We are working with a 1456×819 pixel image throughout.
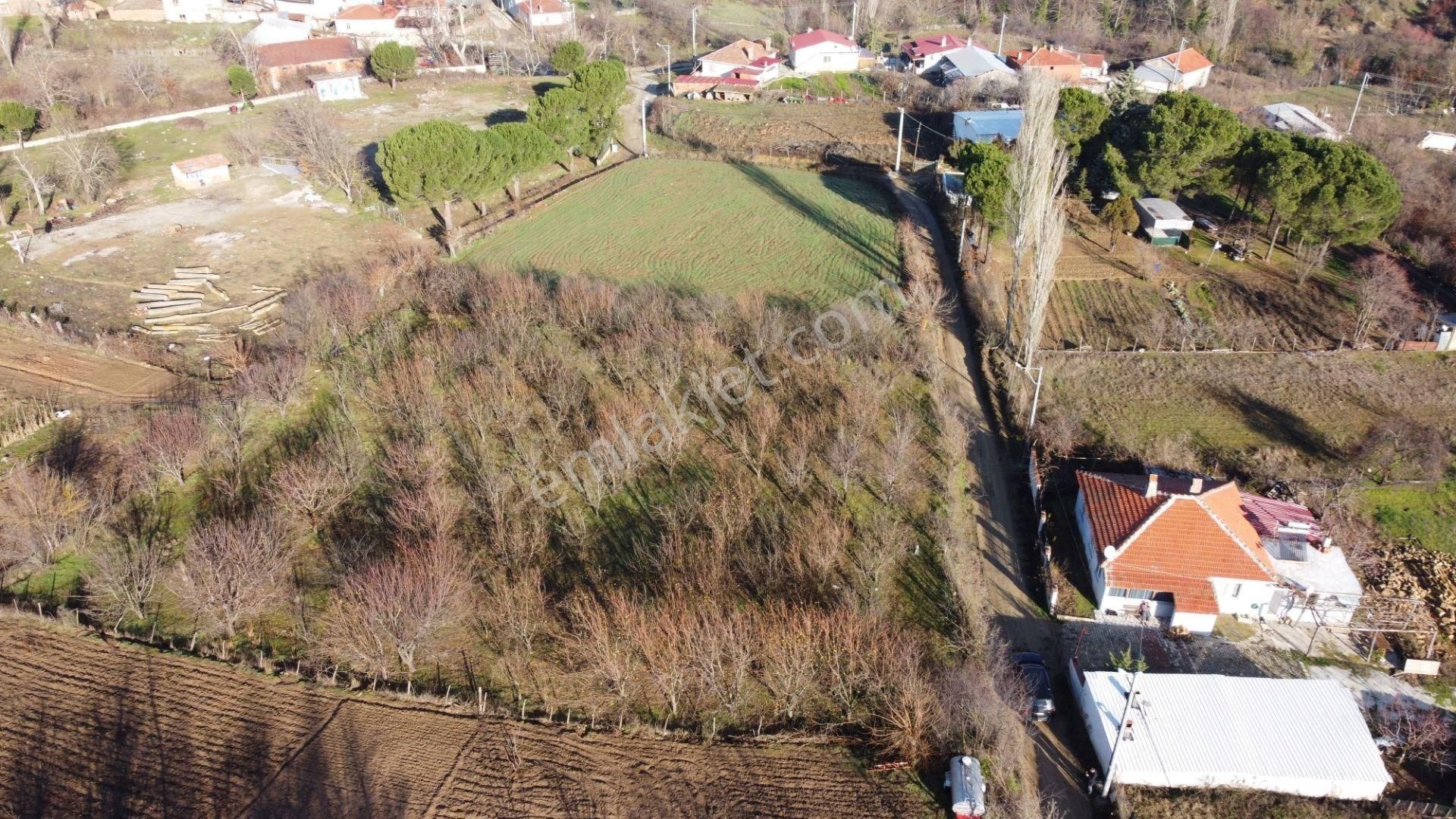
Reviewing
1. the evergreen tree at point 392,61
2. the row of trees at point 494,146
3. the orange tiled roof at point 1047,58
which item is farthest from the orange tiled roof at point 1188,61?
the evergreen tree at point 392,61

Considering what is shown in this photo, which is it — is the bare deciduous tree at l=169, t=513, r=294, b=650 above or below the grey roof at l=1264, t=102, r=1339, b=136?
below

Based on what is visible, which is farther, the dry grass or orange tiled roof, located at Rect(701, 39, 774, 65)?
orange tiled roof, located at Rect(701, 39, 774, 65)

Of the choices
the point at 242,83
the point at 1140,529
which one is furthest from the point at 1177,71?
the point at 242,83

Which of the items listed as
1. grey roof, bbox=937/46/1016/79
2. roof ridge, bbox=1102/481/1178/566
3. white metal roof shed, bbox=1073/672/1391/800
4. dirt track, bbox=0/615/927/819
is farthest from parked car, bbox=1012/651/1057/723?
grey roof, bbox=937/46/1016/79

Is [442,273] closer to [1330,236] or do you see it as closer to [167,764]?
[167,764]

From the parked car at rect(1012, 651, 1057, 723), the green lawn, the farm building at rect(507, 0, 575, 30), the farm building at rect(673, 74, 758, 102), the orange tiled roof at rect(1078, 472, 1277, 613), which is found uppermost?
the farm building at rect(507, 0, 575, 30)

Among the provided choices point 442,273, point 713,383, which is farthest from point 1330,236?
point 442,273

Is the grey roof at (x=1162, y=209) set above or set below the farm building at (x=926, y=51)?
below

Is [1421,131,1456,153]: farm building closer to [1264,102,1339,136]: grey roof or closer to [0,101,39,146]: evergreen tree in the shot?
[1264,102,1339,136]: grey roof

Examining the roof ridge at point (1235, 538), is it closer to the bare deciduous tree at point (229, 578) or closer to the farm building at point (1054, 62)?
the bare deciduous tree at point (229, 578)
